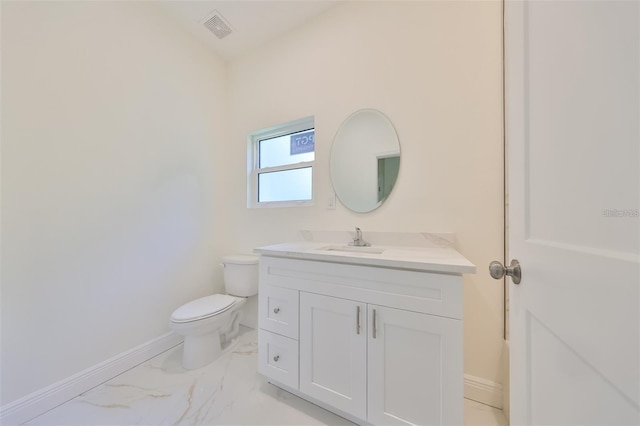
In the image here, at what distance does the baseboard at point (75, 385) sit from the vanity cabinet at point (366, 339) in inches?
38.7

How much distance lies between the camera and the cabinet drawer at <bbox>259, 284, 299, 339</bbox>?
1.22 metres

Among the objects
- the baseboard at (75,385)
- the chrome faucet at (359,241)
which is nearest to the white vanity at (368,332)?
the chrome faucet at (359,241)

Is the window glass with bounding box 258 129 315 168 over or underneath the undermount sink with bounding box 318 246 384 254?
over

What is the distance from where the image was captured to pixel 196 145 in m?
2.01

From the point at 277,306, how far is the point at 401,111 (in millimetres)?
1482

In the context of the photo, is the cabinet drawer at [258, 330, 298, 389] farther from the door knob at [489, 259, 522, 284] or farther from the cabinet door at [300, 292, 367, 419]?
the door knob at [489, 259, 522, 284]

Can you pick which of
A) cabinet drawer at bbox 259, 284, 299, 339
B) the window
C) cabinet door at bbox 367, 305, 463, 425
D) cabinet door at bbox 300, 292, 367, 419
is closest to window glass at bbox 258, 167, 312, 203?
the window

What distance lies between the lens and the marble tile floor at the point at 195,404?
1137 millimetres

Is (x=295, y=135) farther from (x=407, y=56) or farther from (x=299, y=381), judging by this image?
(x=299, y=381)

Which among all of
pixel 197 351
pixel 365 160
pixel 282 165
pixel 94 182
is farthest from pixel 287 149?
pixel 197 351

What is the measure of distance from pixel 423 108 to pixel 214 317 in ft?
6.49

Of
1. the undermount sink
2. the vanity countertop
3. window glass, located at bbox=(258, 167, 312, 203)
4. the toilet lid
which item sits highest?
window glass, located at bbox=(258, 167, 312, 203)

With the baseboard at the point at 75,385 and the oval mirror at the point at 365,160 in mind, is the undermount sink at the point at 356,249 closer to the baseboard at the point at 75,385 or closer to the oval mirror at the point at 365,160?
the oval mirror at the point at 365,160

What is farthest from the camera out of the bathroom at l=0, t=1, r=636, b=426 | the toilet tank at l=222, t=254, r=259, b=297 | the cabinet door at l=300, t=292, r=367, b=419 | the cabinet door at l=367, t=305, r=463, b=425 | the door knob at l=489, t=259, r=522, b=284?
the toilet tank at l=222, t=254, r=259, b=297
